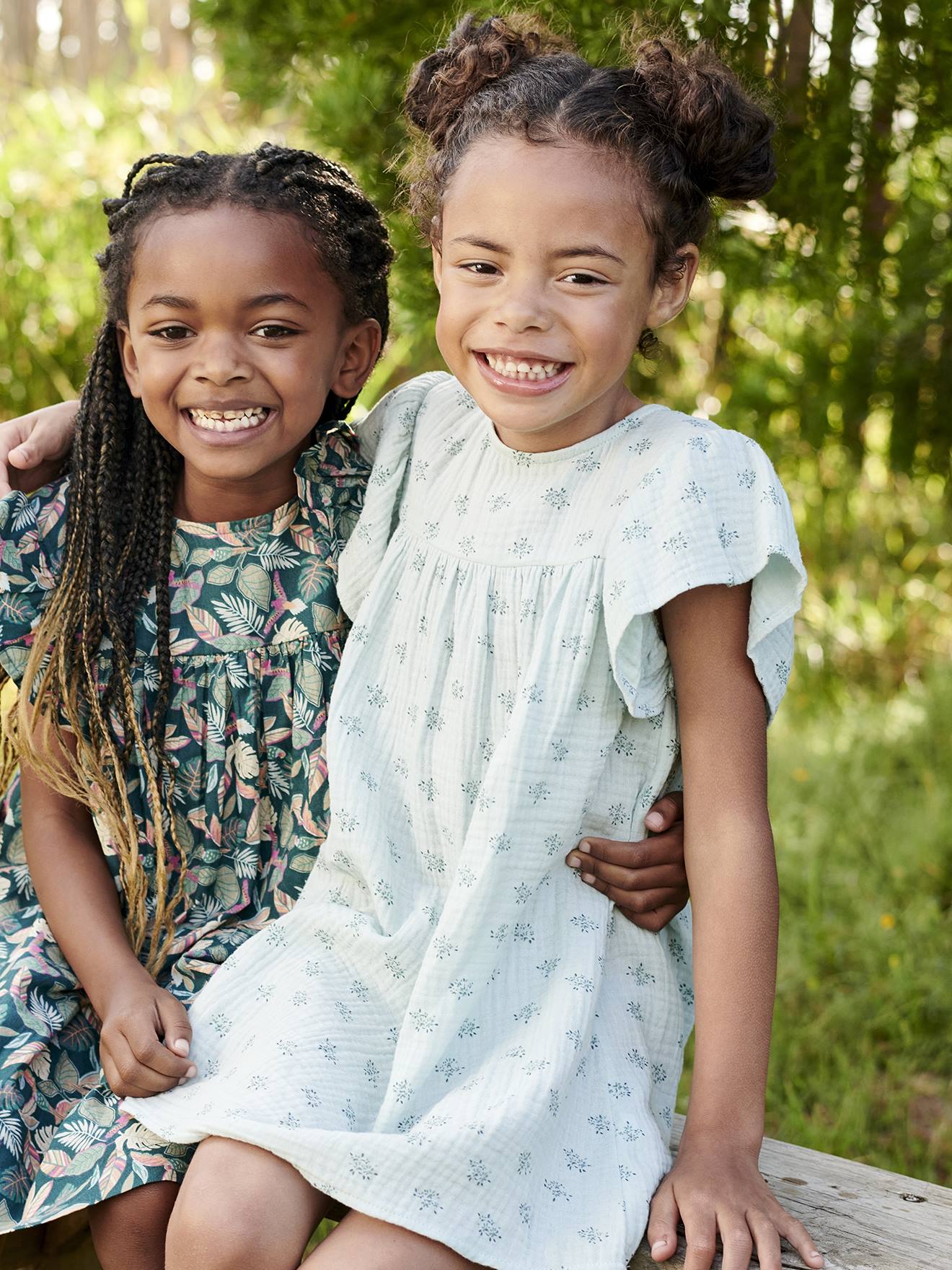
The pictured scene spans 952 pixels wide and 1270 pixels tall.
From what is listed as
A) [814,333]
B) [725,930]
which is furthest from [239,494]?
[814,333]

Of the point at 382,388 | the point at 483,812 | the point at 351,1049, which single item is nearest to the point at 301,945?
the point at 351,1049

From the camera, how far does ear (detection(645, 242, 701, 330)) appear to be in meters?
1.83

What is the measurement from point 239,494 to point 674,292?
0.71 metres

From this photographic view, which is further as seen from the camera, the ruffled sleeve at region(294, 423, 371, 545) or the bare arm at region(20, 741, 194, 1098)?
the ruffled sleeve at region(294, 423, 371, 545)

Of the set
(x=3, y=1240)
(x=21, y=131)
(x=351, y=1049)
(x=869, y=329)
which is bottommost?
(x=3, y=1240)

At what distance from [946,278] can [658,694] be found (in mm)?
1740

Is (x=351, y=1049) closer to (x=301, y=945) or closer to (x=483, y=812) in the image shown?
(x=301, y=945)

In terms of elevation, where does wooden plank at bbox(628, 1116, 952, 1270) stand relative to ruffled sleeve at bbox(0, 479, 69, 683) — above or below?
below

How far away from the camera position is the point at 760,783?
5.69ft

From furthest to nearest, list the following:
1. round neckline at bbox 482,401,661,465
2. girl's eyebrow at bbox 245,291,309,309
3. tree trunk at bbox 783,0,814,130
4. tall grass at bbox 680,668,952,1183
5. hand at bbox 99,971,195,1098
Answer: tall grass at bbox 680,668,952,1183 → tree trunk at bbox 783,0,814,130 → girl's eyebrow at bbox 245,291,309,309 → round neckline at bbox 482,401,661,465 → hand at bbox 99,971,195,1098

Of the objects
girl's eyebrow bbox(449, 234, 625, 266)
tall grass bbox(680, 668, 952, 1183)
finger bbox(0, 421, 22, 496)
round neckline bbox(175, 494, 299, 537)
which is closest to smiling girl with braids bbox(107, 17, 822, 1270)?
girl's eyebrow bbox(449, 234, 625, 266)

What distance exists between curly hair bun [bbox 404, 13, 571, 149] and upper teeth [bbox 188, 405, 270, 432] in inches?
17.3

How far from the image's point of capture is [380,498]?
80.4 inches

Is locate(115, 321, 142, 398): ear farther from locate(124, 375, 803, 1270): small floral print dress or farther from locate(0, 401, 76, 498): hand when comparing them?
locate(124, 375, 803, 1270): small floral print dress
